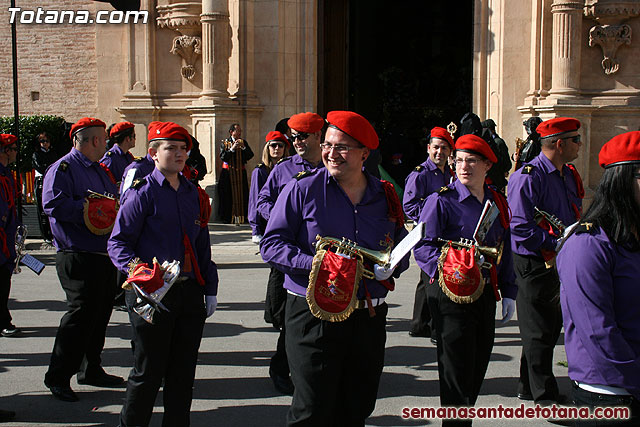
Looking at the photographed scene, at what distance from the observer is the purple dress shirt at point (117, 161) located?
29.8ft

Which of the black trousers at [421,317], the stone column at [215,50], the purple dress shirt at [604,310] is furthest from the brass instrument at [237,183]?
the purple dress shirt at [604,310]

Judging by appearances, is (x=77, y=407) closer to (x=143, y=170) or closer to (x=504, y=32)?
(x=143, y=170)

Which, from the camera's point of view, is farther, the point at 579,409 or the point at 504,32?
the point at 504,32

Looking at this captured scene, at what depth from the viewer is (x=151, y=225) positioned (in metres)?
5.12

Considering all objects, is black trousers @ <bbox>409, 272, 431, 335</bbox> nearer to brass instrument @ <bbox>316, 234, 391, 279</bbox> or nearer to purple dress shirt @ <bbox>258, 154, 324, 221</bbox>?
purple dress shirt @ <bbox>258, 154, 324, 221</bbox>

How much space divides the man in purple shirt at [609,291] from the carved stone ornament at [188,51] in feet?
47.0

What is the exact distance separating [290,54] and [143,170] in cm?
902

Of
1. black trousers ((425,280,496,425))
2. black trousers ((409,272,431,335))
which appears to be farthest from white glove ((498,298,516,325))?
black trousers ((409,272,431,335))

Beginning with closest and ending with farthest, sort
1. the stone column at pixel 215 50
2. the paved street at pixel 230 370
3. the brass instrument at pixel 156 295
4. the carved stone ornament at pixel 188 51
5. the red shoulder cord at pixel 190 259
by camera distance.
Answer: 1. the brass instrument at pixel 156 295
2. the red shoulder cord at pixel 190 259
3. the paved street at pixel 230 370
4. the stone column at pixel 215 50
5. the carved stone ornament at pixel 188 51

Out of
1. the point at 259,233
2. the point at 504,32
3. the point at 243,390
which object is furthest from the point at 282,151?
the point at 504,32

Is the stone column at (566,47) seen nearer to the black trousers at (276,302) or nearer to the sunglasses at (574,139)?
the sunglasses at (574,139)

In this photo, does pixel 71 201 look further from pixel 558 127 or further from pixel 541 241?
pixel 558 127

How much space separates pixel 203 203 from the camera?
541 centimetres

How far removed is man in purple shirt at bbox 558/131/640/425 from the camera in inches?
131
